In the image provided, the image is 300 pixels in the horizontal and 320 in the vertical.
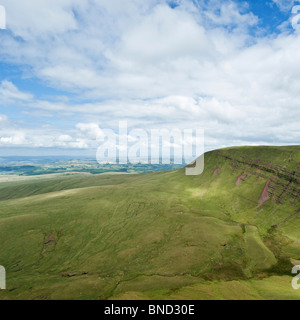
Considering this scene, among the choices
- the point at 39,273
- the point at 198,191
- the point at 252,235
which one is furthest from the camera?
the point at 198,191

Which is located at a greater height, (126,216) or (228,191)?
(228,191)

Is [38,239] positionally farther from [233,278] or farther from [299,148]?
[299,148]

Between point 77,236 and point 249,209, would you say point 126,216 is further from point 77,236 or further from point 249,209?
point 249,209

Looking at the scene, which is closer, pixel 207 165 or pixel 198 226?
pixel 198 226

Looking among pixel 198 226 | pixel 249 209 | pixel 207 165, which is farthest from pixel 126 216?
Answer: pixel 207 165
